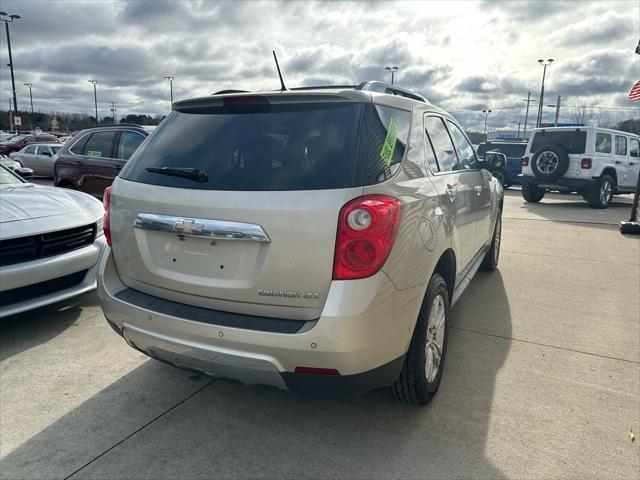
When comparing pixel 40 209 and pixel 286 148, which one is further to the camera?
pixel 40 209

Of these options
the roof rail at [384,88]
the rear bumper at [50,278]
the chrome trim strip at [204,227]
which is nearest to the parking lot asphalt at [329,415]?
the rear bumper at [50,278]

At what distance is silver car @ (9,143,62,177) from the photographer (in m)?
18.2

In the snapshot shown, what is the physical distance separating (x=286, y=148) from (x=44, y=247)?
102 inches

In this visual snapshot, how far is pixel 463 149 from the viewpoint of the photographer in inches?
161

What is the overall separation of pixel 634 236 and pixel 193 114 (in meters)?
8.22

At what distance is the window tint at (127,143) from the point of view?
295 inches

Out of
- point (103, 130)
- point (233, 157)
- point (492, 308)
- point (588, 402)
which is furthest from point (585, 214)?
point (233, 157)

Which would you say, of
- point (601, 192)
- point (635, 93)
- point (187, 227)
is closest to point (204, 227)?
point (187, 227)

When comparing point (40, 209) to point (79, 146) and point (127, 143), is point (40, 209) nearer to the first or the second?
point (127, 143)

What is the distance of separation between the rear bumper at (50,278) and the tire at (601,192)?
38.0ft

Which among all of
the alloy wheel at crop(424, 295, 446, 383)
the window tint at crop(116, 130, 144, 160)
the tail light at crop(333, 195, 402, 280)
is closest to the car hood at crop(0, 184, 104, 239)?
the window tint at crop(116, 130, 144, 160)

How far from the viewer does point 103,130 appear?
7.80 metres

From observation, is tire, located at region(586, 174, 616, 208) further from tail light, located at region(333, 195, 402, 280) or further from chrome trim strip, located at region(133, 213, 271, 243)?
chrome trim strip, located at region(133, 213, 271, 243)

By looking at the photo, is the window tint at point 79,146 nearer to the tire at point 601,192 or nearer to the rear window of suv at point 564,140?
the rear window of suv at point 564,140
